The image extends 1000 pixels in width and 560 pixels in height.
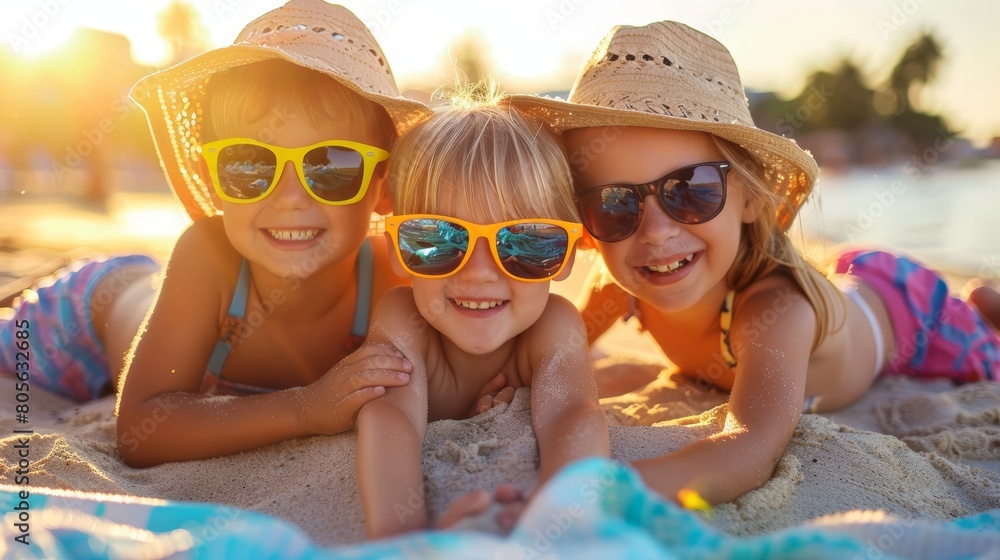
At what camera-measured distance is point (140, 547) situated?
4.42 ft

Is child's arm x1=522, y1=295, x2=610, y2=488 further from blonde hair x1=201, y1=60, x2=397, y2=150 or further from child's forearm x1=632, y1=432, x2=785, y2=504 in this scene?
blonde hair x1=201, y1=60, x2=397, y2=150

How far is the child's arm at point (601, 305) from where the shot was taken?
3.69 meters

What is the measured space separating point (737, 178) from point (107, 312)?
10.4ft

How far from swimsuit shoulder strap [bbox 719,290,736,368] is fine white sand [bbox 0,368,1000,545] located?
33 centimetres

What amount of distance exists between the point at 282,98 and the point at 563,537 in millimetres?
1946

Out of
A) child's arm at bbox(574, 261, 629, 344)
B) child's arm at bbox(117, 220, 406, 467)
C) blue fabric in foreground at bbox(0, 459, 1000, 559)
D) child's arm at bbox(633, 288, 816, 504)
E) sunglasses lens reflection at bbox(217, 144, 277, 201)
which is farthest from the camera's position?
child's arm at bbox(574, 261, 629, 344)

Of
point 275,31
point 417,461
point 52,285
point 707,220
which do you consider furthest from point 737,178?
point 52,285

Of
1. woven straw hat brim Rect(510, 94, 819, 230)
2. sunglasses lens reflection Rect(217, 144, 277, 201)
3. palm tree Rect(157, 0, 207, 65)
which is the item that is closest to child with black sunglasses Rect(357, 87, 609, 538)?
woven straw hat brim Rect(510, 94, 819, 230)

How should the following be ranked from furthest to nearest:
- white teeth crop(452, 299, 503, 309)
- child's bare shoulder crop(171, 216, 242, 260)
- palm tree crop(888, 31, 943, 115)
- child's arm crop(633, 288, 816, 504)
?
palm tree crop(888, 31, 943, 115) → child's bare shoulder crop(171, 216, 242, 260) → white teeth crop(452, 299, 503, 309) → child's arm crop(633, 288, 816, 504)

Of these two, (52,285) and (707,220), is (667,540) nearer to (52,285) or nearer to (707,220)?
(707,220)

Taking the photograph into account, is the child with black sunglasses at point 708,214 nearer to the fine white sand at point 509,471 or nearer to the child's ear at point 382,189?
the fine white sand at point 509,471

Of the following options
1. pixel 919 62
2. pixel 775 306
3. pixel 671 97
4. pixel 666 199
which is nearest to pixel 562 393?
pixel 666 199

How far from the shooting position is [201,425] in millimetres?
2432

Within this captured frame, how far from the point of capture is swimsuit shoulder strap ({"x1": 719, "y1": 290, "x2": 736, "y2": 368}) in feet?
9.73
